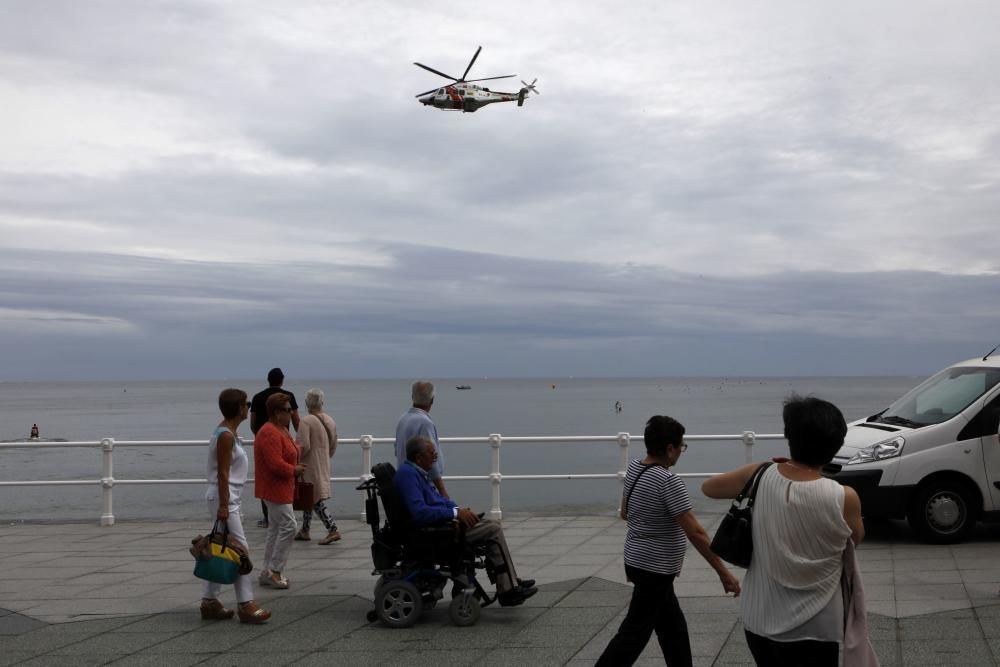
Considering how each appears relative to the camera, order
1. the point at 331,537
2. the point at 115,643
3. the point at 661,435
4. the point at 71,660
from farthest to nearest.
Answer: the point at 331,537
the point at 115,643
the point at 71,660
the point at 661,435

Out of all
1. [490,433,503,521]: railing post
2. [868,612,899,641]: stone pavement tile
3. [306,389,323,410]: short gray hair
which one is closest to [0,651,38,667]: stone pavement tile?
[306,389,323,410]: short gray hair

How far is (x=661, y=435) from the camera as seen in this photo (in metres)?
5.25

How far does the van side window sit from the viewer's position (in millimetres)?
10477

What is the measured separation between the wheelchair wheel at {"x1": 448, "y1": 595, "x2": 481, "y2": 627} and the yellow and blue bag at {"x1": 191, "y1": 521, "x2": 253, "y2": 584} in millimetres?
1549

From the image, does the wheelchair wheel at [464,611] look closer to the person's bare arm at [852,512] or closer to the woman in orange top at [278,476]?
the woman in orange top at [278,476]

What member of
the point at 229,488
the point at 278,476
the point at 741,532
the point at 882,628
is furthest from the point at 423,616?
the point at 741,532

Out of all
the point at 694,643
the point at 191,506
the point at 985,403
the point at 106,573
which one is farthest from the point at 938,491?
the point at 191,506

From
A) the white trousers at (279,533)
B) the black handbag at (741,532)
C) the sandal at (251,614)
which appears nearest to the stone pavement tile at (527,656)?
the sandal at (251,614)

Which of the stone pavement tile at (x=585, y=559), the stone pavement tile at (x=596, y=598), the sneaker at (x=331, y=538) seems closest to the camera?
the stone pavement tile at (x=596, y=598)

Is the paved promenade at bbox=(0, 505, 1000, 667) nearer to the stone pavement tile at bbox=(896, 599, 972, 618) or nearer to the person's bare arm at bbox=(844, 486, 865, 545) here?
the stone pavement tile at bbox=(896, 599, 972, 618)

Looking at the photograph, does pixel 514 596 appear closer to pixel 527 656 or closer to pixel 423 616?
pixel 423 616

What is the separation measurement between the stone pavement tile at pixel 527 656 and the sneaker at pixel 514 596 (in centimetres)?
82

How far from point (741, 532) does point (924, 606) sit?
4.45 metres

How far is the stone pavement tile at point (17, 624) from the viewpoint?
7500 mm
